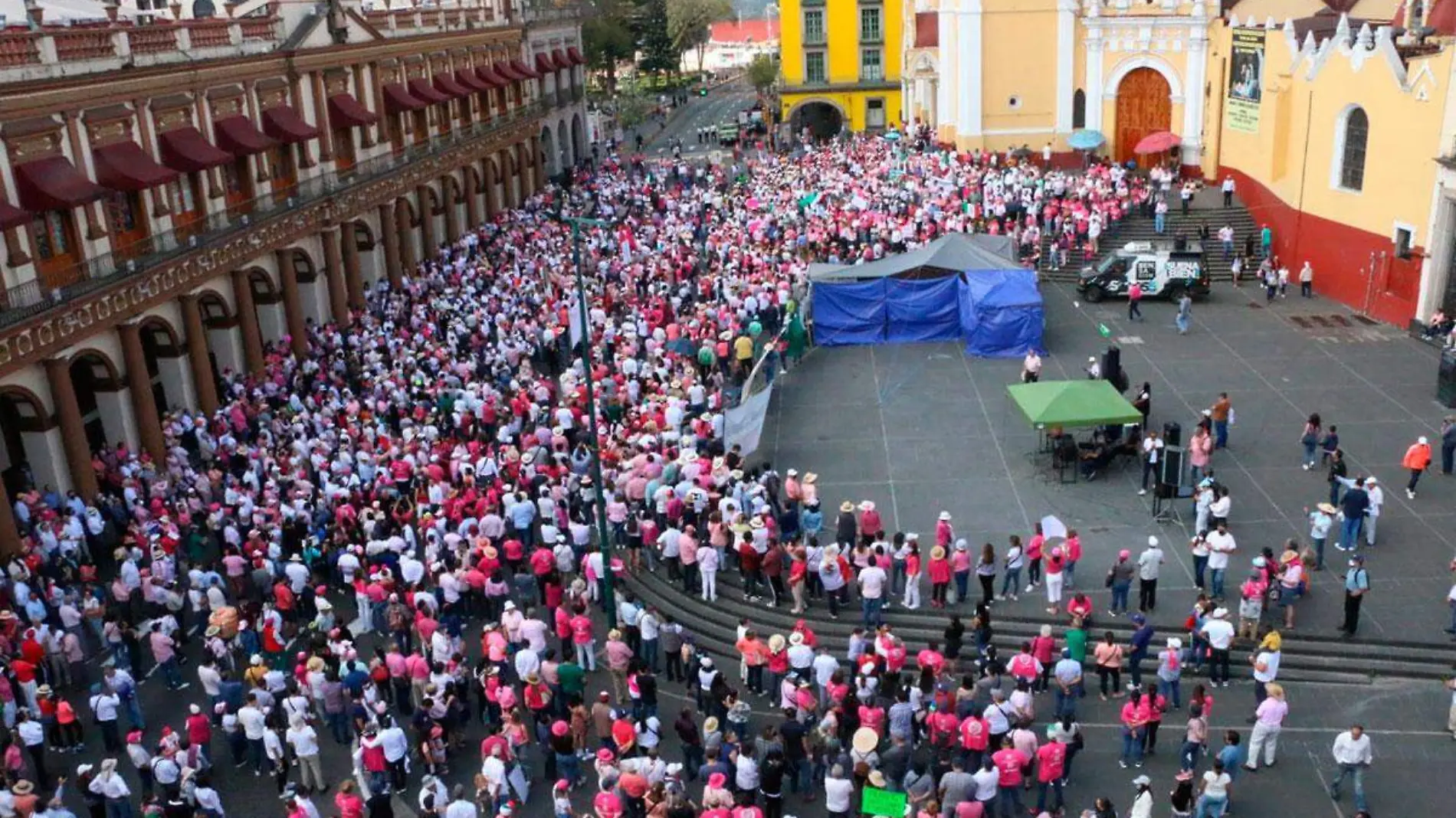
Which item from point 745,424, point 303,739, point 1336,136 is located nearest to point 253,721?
point 303,739

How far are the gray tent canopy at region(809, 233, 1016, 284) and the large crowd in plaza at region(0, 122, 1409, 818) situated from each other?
321 centimetres

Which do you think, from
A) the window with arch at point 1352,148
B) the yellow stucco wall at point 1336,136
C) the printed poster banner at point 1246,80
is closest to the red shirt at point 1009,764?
the yellow stucco wall at point 1336,136

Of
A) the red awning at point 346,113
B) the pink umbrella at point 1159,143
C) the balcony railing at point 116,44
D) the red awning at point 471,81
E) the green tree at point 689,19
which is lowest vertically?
the pink umbrella at point 1159,143

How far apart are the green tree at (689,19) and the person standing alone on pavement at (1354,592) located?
286ft

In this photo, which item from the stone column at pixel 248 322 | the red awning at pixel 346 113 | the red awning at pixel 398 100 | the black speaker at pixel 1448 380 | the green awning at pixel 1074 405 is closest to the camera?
the green awning at pixel 1074 405

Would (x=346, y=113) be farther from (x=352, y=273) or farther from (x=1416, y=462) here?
(x=1416, y=462)

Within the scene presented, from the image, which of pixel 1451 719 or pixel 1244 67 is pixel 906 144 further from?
pixel 1451 719

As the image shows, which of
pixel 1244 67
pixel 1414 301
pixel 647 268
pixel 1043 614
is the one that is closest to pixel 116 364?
pixel 647 268

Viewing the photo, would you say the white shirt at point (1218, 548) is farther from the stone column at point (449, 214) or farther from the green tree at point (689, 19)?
the green tree at point (689, 19)

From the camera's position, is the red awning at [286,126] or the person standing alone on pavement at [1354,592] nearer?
the person standing alone on pavement at [1354,592]

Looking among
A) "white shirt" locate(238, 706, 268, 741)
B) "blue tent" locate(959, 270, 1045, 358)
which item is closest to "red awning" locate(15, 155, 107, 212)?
"white shirt" locate(238, 706, 268, 741)

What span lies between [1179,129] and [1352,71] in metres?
12.8

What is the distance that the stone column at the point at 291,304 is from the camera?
3027 centimetres

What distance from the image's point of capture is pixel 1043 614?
58.3ft
